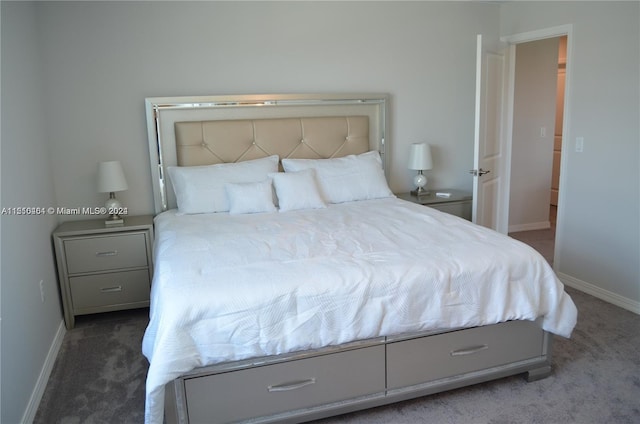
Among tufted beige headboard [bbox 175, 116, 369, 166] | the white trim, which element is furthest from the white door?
tufted beige headboard [bbox 175, 116, 369, 166]

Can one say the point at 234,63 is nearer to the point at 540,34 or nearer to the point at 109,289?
the point at 109,289

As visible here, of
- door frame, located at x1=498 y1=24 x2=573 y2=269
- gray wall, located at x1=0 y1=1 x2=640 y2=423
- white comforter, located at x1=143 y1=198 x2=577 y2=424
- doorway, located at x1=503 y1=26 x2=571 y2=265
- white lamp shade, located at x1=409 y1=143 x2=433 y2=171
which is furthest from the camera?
doorway, located at x1=503 y1=26 x2=571 y2=265

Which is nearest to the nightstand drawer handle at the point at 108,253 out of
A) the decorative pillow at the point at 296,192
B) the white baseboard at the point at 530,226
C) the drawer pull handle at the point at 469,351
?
the decorative pillow at the point at 296,192

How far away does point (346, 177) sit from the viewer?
12.1 ft

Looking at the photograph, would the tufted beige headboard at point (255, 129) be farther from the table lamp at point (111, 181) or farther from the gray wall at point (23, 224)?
the gray wall at point (23, 224)

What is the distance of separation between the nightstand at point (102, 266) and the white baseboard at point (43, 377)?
0.22 meters

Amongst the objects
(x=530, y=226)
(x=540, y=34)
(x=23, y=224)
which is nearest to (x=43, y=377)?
(x=23, y=224)

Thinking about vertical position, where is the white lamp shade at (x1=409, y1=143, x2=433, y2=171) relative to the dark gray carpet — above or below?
above

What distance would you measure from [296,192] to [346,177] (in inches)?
19.8

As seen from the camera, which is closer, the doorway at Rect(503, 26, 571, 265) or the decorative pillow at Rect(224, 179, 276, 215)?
the decorative pillow at Rect(224, 179, 276, 215)

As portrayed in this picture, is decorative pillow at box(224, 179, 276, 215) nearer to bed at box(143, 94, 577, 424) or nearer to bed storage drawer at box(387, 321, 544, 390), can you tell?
bed at box(143, 94, 577, 424)

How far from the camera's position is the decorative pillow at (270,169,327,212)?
3.37 meters

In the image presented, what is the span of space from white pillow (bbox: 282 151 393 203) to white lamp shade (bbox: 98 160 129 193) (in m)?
1.24

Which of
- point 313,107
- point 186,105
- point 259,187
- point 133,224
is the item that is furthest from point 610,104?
point 133,224
